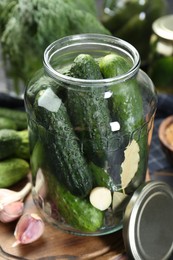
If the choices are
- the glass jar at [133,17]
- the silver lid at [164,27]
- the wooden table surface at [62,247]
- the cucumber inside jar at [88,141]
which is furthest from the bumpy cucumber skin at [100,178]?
the glass jar at [133,17]

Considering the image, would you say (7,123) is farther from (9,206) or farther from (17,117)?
(9,206)

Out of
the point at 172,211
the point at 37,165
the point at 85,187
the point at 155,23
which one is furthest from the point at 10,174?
the point at 155,23

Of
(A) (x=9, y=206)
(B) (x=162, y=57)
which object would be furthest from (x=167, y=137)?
(A) (x=9, y=206)

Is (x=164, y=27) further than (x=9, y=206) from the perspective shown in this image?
Yes

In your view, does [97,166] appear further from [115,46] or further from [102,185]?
[115,46]

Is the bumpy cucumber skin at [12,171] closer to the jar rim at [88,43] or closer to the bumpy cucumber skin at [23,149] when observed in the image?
the bumpy cucumber skin at [23,149]

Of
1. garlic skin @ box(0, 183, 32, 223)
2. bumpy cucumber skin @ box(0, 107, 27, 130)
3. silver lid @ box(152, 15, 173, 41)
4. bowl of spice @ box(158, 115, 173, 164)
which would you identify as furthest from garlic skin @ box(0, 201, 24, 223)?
silver lid @ box(152, 15, 173, 41)
